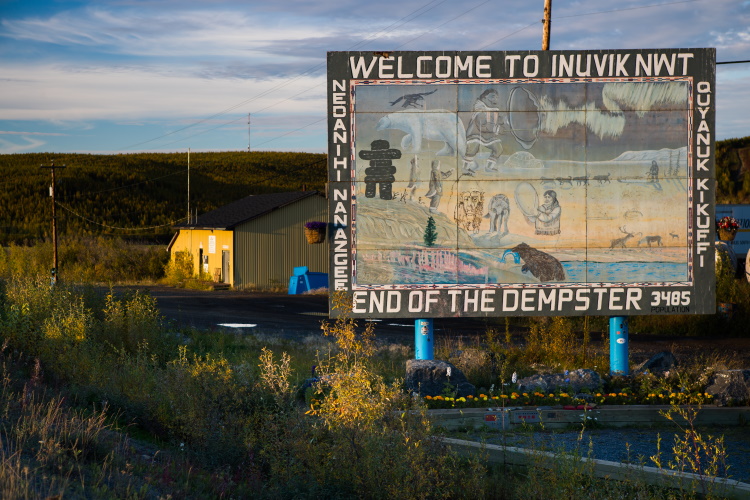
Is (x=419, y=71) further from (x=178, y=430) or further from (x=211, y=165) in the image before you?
(x=211, y=165)

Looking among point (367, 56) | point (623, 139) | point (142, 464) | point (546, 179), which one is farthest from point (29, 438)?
point (623, 139)

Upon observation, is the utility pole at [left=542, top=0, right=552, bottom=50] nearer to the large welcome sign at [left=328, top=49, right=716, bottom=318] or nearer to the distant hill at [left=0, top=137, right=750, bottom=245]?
the large welcome sign at [left=328, top=49, right=716, bottom=318]

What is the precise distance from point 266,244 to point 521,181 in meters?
28.0

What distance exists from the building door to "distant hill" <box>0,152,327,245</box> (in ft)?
92.1

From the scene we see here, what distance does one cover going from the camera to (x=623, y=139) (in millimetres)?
11852

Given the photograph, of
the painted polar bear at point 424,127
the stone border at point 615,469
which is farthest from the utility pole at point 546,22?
the stone border at point 615,469

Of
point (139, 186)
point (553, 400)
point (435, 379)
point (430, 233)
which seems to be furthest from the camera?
point (139, 186)

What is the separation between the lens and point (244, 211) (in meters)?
41.8

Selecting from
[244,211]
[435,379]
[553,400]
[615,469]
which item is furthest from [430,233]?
[244,211]

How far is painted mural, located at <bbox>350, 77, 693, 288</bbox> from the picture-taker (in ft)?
37.8

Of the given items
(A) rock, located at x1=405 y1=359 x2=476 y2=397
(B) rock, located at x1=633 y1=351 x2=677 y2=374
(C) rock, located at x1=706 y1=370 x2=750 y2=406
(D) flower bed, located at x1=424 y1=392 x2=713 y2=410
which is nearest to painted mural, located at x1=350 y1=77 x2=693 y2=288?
(A) rock, located at x1=405 y1=359 x2=476 y2=397

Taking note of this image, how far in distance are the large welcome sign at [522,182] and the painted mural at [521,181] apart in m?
0.02

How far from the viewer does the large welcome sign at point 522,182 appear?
11484 millimetres

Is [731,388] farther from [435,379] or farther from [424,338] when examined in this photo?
[424,338]
